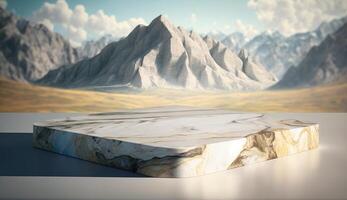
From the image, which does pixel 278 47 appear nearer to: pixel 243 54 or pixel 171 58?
pixel 243 54

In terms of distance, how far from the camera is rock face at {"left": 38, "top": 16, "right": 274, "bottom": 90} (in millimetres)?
10758

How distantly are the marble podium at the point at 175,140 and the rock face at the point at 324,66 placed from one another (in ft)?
21.0

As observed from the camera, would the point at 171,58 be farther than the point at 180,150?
Yes

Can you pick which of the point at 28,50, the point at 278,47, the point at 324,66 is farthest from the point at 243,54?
the point at 28,50

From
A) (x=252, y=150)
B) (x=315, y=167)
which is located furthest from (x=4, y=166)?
(x=315, y=167)

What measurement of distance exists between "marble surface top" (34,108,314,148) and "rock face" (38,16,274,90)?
6.08m

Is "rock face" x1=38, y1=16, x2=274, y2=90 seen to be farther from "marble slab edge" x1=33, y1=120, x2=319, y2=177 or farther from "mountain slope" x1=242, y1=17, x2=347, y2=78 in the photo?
"marble slab edge" x1=33, y1=120, x2=319, y2=177

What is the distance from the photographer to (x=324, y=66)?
10.6m

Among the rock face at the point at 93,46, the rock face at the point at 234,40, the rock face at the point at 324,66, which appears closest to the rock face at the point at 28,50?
the rock face at the point at 93,46

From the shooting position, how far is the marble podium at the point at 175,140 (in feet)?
9.52

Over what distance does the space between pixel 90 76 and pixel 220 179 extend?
8.32 m

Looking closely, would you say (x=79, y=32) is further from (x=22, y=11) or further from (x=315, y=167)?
(x=315, y=167)

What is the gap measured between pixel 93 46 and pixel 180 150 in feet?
28.1

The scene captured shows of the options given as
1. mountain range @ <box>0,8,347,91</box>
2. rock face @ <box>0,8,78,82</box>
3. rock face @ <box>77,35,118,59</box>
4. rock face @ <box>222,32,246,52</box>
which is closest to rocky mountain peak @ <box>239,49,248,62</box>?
mountain range @ <box>0,8,347,91</box>
